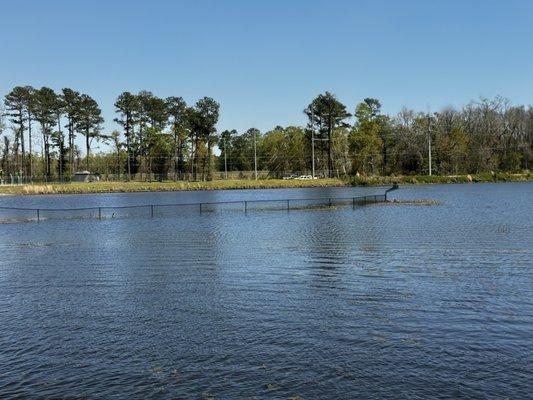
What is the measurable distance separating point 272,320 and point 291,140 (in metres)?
146

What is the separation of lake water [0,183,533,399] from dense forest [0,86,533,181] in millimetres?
102739

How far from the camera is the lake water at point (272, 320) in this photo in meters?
9.41

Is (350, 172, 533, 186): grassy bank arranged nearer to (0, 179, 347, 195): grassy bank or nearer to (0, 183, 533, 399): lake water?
(0, 179, 347, 195): grassy bank

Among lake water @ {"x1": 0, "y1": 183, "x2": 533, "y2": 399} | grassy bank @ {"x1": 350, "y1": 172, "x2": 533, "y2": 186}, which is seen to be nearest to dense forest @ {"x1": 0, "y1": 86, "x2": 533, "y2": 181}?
grassy bank @ {"x1": 350, "y1": 172, "x2": 533, "y2": 186}

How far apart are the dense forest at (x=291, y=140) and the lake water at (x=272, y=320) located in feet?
337

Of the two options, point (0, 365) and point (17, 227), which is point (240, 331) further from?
point (17, 227)

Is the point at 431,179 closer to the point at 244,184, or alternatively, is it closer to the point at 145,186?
the point at 244,184

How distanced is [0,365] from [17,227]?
34.8 metres

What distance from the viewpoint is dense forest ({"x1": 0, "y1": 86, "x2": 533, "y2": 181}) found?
4899 inches

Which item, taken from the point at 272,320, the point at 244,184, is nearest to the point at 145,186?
the point at 244,184

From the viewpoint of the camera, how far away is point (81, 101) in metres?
122

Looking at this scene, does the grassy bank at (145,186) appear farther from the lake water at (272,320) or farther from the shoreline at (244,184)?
the lake water at (272,320)

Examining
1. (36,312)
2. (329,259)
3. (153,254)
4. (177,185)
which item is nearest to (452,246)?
(329,259)

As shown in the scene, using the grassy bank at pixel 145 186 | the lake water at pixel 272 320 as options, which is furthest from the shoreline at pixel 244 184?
the lake water at pixel 272 320
